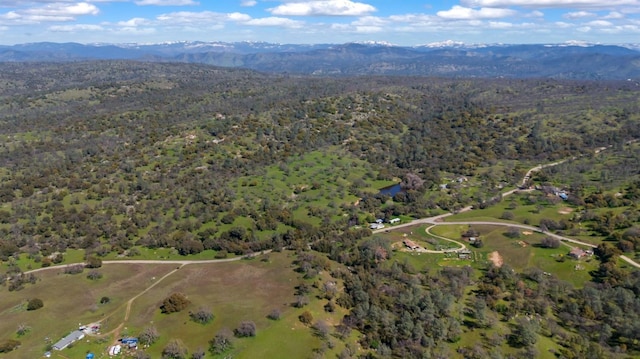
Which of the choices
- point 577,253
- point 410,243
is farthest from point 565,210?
point 410,243

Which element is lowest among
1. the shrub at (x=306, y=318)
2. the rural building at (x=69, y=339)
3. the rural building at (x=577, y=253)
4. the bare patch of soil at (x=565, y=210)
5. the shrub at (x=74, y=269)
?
the shrub at (x=74, y=269)

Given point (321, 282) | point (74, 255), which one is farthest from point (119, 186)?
point (321, 282)

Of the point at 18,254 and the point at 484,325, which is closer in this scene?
the point at 484,325

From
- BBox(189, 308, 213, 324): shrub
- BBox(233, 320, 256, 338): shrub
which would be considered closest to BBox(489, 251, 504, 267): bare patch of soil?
BBox(233, 320, 256, 338): shrub

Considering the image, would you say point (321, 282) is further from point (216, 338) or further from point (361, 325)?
point (216, 338)

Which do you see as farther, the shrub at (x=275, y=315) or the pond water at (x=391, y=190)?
the pond water at (x=391, y=190)

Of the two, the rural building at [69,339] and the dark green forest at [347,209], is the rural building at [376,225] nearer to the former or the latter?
the dark green forest at [347,209]

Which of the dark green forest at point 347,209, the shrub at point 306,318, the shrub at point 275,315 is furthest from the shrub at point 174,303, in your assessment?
the dark green forest at point 347,209
